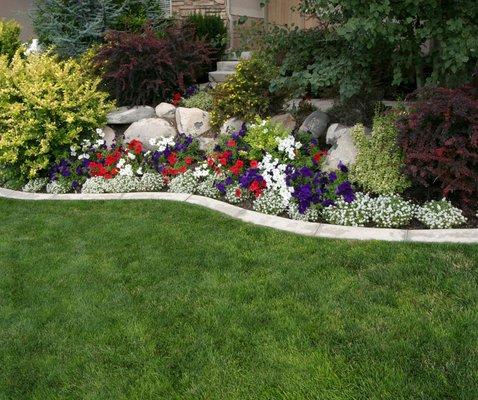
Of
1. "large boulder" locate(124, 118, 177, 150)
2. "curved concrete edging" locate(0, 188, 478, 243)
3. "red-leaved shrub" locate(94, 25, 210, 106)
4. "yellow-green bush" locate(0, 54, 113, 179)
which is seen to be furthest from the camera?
"red-leaved shrub" locate(94, 25, 210, 106)

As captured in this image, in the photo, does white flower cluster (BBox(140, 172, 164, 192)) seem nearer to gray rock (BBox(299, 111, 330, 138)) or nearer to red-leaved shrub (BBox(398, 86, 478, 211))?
gray rock (BBox(299, 111, 330, 138))

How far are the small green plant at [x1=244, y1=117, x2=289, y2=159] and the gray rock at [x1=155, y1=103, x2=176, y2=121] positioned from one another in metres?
1.76

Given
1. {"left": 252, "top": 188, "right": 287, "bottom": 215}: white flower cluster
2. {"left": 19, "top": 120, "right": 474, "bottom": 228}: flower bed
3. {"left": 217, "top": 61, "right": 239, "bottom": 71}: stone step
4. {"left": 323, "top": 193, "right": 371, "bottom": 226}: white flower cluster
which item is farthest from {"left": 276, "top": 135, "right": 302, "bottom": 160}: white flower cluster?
{"left": 217, "top": 61, "right": 239, "bottom": 71}: stone step

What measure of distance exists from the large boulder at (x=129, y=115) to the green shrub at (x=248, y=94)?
1135mm

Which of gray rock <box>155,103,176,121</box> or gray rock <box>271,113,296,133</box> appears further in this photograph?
gray rock <box>155,103,176,121</box>

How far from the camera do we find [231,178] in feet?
18.7

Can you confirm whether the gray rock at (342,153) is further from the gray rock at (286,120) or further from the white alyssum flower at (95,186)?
the white alyssum flower at (95,186)

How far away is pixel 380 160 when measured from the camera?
497 cm

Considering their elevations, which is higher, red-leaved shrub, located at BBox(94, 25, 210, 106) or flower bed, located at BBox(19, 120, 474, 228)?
red-leaved shrub, located at BBox(94, 25, 210, 106)

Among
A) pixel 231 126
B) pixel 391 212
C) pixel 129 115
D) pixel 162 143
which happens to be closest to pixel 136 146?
pixel 162 143

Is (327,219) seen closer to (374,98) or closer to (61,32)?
(374,98)

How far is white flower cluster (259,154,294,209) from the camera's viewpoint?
16.5 ft

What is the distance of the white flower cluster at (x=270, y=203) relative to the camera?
16.6 feet

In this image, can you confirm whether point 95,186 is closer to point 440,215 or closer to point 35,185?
point 35,185
